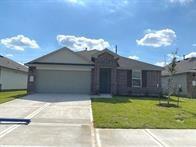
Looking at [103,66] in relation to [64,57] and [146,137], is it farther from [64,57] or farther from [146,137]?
[146,137]

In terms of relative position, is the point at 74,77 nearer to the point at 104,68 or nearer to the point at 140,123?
the point at 104,68

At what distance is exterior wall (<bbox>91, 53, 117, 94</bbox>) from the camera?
23734 mm

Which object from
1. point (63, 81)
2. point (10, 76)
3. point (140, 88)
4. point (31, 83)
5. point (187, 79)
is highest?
point (10, 76)

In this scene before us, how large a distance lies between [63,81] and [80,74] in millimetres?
1652

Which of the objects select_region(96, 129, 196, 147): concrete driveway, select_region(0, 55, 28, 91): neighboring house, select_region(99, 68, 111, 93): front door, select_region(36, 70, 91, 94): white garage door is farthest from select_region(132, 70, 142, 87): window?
select_region(96, 129, 196, 147): concrete driveway

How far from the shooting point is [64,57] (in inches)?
960

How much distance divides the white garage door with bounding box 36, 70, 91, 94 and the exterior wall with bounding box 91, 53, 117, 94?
68cm

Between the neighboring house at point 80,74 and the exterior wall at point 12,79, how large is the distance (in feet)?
27.6

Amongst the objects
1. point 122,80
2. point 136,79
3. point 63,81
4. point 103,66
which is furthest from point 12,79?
point 136,79

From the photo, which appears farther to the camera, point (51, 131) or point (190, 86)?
point (190, 86)

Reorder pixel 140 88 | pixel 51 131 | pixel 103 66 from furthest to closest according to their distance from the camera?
pixel 140 88 < pixel 103 66 < pixel 51 131

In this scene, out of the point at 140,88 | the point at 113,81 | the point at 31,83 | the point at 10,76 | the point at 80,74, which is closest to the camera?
the point at 31,83

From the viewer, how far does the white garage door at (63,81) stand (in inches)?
944

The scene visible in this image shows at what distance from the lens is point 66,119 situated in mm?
11211
